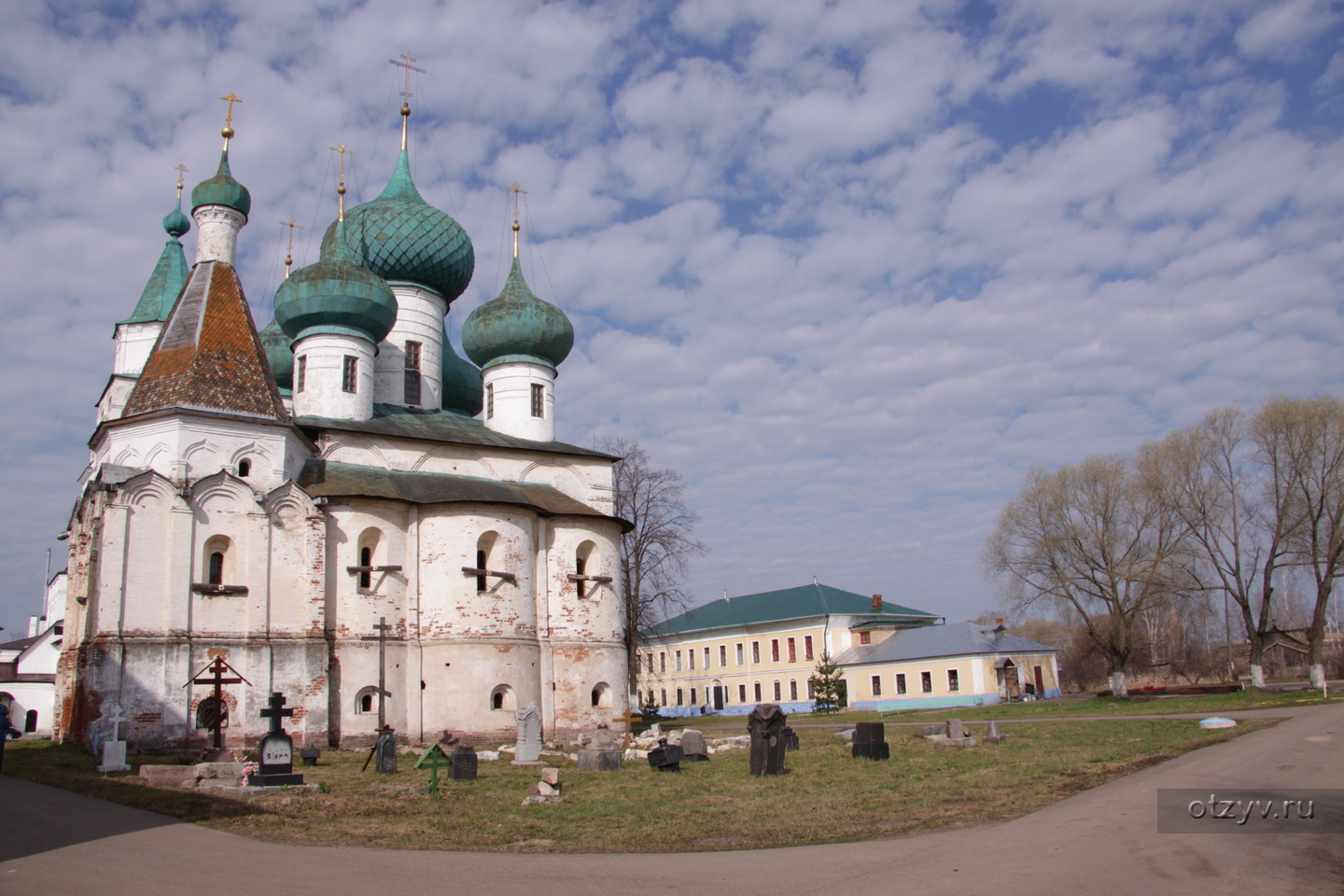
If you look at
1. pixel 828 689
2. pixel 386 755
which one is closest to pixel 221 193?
pixel 386 755

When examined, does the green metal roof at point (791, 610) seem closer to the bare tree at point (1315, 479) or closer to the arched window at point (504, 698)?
the bare tree at point (1315, 479)

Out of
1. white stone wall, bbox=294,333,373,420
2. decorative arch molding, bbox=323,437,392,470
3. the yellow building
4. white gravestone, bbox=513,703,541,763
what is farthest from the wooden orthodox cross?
the yellow building

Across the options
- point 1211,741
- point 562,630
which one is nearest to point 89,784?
point 562,630

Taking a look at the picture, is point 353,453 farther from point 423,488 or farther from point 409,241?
point 409,241

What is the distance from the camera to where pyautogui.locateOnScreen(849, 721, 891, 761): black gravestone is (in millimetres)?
15523

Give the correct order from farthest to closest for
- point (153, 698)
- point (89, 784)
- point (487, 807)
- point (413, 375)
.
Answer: point (413, 375), point (153, 698), point (89, 784), point (487, 807)

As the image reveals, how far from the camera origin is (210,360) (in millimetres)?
20766

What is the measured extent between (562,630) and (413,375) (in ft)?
31.3

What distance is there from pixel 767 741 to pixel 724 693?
116 feet

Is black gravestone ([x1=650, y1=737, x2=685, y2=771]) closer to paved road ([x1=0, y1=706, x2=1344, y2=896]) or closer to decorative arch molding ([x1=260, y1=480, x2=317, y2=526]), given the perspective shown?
paved road ([x1=0, y1=706, x2=1344, y2=896])

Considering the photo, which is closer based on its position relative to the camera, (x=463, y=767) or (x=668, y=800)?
(x=668, y=800)

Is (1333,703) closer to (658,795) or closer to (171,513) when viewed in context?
(658,795)

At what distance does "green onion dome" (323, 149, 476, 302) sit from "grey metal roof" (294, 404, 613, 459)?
14.1ft

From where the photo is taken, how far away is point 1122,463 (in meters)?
34.4
